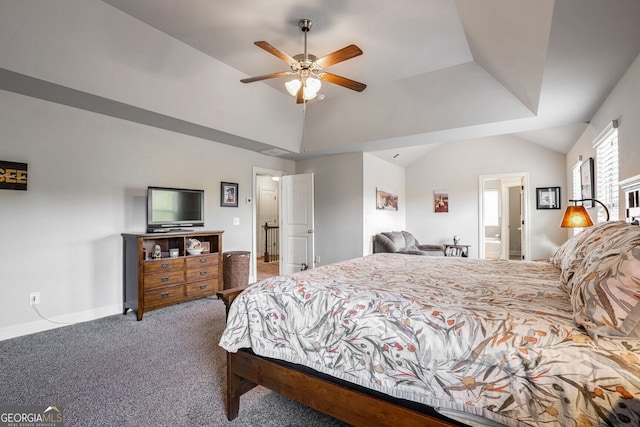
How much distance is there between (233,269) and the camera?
15.0 ft

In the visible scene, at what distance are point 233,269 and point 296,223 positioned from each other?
153 centimetres

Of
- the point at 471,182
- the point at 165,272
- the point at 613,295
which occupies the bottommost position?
the point at 165,272

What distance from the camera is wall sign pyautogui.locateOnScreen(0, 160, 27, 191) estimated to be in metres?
2.79

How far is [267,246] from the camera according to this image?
8.47 m

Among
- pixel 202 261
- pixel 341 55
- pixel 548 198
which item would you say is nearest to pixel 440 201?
pixel 548 198

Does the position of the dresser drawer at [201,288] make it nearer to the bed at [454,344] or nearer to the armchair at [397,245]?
the bed at [454,344]

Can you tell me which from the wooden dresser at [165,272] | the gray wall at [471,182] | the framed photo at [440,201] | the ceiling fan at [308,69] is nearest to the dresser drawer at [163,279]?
the wooden dresser at [165,272]

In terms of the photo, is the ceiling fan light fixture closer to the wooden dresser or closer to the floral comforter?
the floral comforter

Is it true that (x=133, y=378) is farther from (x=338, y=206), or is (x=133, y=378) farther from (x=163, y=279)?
(x=338, y=206)

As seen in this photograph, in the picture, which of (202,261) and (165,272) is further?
(202,261)

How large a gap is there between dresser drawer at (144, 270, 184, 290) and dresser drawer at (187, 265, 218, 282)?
103 mm

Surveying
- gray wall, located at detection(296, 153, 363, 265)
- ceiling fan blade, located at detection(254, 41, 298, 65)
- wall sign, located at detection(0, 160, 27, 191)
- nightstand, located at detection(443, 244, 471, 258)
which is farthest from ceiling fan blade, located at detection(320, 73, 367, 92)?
nightstand, located at detection(443, 244, 471, 258)

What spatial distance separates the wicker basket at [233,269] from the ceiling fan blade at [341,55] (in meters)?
3.08

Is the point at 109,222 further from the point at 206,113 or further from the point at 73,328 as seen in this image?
the point at 206,113
